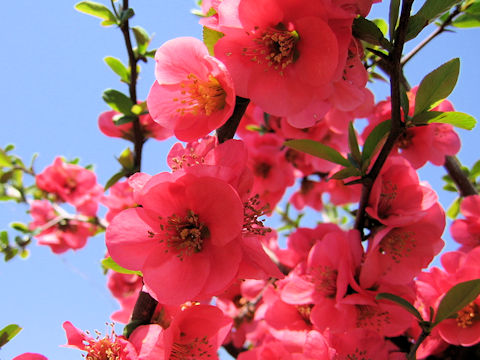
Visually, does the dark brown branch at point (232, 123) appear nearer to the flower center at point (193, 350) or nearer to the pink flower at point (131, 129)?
the flower center at point (193, 350)

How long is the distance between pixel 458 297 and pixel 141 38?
46.8 inches

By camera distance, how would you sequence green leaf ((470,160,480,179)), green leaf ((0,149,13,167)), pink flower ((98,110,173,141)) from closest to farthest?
pink flower ((98,110,173,141)) < green leaf ((470,160,480,179)) < green leaf ((0,149,13,167))

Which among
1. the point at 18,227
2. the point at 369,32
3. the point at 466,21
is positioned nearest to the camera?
the point at 369,32

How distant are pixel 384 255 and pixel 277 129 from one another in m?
0.78

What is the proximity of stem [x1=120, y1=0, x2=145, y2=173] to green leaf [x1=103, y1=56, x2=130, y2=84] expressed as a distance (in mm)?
30

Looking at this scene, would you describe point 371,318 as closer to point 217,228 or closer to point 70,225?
point 217,228

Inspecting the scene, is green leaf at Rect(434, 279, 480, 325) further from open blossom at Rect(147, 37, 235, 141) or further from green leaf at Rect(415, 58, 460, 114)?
open blossom at Rect(147, 37, 235, 141)

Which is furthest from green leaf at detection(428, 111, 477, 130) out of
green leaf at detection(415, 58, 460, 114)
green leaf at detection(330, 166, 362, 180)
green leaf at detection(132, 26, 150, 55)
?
green leaf at detection(132, 26, 150, 55)

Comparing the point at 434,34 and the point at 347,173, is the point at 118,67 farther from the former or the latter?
the point at 434,34

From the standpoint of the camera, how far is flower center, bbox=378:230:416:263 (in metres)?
1.04

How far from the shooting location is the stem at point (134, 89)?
118cm

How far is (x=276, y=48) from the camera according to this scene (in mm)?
769

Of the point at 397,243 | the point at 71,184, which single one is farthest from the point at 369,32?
the point at 71,184

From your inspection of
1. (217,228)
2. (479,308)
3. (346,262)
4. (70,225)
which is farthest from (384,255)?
(70,225)
